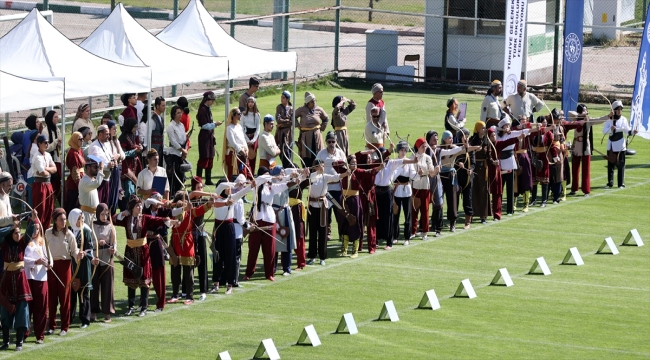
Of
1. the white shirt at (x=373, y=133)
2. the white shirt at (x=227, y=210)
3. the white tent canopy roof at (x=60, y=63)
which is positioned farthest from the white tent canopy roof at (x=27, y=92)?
the white shirt at (x=373, y=133)

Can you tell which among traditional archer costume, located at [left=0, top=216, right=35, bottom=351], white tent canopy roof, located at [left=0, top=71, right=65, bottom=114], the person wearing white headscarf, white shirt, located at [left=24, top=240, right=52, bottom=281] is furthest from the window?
traditional archer costume, located at [left=0, top=216, right=35, bottom=351]

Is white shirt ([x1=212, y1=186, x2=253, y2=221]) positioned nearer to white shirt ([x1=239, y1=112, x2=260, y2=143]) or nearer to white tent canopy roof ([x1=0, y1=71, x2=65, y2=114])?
white tent canopy roof ([x1=0, y1=71, x2=65, y2=114])

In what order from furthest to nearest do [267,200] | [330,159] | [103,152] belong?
[103,152]
[330,159]
[267,200]

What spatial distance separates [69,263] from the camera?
15219 mm

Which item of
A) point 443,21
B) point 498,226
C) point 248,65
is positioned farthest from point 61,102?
point 443,21

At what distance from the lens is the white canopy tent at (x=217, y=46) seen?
23281 millimetres

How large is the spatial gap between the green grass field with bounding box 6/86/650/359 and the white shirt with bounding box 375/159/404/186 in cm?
109

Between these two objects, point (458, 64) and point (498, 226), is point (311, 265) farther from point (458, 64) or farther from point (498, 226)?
point (458, 64)

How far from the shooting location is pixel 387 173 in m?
19.5

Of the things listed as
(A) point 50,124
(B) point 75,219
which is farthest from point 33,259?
(A) point 50,124

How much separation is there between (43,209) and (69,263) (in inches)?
167

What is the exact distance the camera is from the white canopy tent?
23281 mm

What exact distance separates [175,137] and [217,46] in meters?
2.52

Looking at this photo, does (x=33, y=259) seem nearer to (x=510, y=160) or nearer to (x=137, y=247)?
(x=137, y=247)
